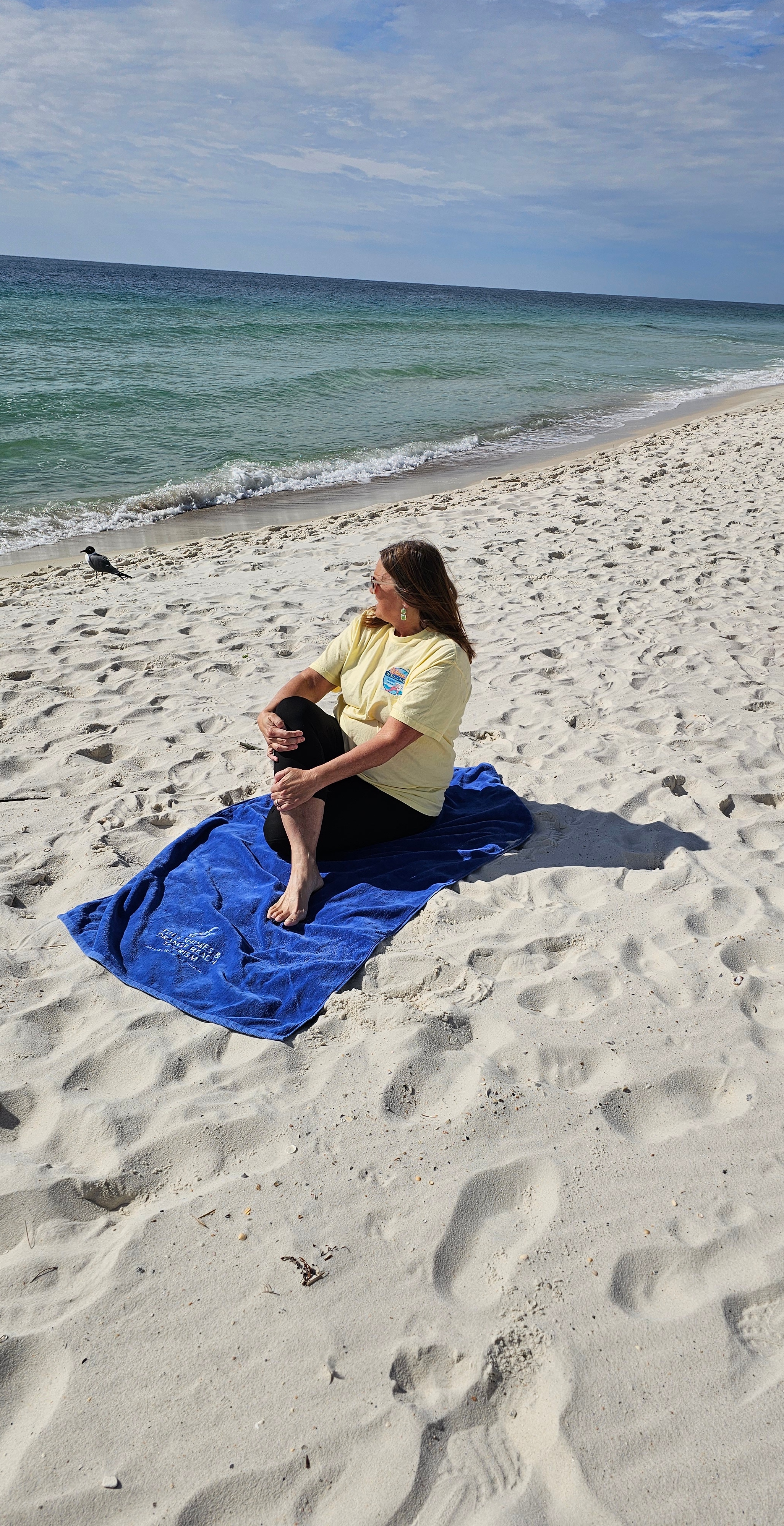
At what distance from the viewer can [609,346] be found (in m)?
34.2

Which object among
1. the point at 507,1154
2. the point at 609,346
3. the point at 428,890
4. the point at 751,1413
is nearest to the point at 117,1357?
the point at 507,1154

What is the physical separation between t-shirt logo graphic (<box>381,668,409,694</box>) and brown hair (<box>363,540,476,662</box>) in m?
0.19

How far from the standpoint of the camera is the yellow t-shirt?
10.2 feet

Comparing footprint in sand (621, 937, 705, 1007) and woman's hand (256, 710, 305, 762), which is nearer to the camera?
footprint in sand (621, 937, 705, 1007)

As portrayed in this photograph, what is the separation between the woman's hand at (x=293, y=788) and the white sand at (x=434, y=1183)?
0.57m

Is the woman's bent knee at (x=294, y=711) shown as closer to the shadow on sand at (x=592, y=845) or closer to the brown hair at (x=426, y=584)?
the brown hair at (x=426, y=584)

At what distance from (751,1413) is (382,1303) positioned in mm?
711

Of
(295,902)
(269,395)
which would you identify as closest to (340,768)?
(295,902)

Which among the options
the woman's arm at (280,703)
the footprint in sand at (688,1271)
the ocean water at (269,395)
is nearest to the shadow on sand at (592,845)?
the woman's arm at (280,703)

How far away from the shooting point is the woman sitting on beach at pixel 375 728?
310 centimetres

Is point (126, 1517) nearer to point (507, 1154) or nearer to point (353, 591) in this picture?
point (507, 1154)

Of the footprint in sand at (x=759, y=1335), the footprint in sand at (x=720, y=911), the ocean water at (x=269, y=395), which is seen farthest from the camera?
the ocean water at (x=269, y=395)

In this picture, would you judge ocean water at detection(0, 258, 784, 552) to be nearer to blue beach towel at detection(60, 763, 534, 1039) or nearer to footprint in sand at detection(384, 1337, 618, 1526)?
blue beach towel at detection(60, 763, 534, 1039)

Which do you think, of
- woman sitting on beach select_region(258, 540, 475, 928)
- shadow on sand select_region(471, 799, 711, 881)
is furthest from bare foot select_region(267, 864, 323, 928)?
shadow on sand select_region(471, 799, 711, 881)
